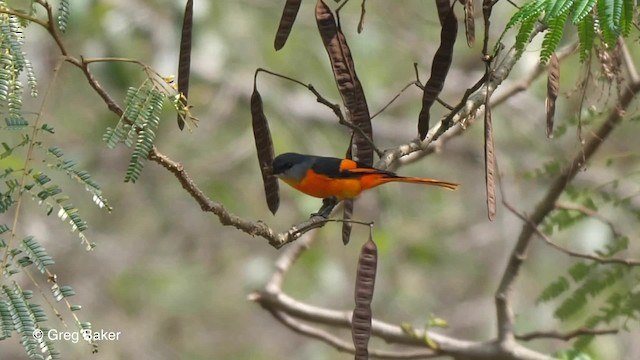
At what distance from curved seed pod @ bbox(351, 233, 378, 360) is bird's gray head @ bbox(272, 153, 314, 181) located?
95cm

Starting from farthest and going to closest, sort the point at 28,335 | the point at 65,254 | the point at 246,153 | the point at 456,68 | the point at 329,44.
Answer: the point at 456,68 → the point at 65,254 → the point at 246,153 → the point at 329,44 → the point at 28,335

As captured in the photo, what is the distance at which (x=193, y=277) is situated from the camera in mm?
8312

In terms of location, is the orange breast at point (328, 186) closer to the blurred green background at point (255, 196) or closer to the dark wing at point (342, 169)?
the dark wing at point (342, 169)

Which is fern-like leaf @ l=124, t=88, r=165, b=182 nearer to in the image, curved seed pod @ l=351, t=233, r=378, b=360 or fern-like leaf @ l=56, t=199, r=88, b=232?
fern-like leaf @ l=56, t=199, r=88, b=232

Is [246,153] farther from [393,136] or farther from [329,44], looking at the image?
[329,44]

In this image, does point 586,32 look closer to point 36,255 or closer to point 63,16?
point 63,16

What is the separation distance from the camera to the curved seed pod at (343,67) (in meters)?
2.43

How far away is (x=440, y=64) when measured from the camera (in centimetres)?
232

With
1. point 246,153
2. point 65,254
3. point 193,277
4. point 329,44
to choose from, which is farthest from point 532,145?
point 329,44

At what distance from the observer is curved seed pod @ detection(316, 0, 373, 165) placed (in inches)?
95.5

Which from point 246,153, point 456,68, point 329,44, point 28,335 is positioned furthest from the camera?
point 456,68

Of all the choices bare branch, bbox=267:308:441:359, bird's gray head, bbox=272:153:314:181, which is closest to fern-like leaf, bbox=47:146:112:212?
bird's gray head, bbox=272:153:314:181

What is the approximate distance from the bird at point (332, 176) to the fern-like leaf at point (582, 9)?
85 centimetres

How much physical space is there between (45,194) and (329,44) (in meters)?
0.83
